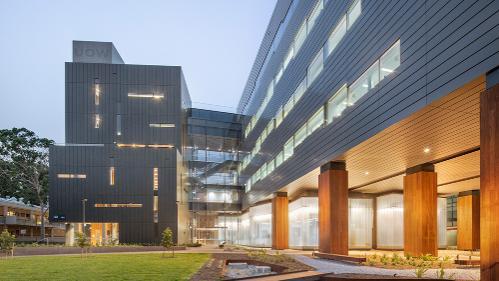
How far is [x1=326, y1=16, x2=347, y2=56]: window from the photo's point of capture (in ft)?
68.9

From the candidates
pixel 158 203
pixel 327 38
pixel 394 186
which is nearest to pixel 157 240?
Result: pixel 158 203

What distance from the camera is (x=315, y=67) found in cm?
2605

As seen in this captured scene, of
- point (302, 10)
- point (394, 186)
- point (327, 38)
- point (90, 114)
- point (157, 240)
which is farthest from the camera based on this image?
point (90, 114)

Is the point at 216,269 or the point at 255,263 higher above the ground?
the point at 216,269

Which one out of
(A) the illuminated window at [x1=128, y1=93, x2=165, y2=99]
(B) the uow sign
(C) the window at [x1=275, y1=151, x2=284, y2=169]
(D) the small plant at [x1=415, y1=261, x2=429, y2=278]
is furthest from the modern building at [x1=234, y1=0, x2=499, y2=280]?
(B) the uow sign

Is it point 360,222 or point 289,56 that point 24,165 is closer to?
point 289,56

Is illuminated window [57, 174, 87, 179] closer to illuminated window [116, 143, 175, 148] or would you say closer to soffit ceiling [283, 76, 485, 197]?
illuminated window [116, 143, 175, 148]

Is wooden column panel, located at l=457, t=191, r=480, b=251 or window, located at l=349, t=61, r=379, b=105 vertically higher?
window, located at l=349, t=61, r=379, b=105

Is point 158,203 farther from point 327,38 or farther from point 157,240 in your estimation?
point 327,38

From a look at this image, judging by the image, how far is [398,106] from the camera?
50.4 feet

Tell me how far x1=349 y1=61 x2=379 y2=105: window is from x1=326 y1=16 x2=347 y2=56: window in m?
2.86

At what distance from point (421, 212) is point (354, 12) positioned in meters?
11.5

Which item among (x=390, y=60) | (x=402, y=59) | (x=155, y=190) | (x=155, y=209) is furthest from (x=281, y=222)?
(x=402, y=59)

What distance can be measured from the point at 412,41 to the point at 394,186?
2401 cm
